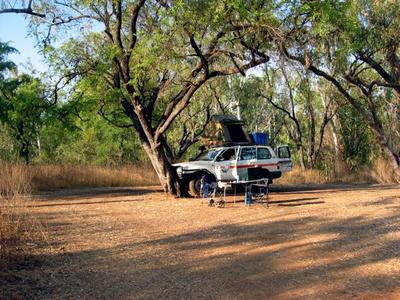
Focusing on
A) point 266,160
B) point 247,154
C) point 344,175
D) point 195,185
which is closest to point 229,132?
point 247,154

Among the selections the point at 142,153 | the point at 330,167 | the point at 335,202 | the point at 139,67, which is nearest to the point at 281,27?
the point at 139,67

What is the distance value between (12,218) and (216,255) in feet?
11.4

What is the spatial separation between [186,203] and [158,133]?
3.14 metres

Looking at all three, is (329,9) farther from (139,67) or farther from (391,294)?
(391,294)

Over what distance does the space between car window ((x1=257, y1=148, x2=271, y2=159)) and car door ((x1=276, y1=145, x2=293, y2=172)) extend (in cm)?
52

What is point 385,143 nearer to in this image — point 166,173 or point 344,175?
point 344,175

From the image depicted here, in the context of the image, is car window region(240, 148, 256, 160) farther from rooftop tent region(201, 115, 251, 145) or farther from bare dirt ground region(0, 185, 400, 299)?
bare dirt ground region(0, 185, 400, 299)

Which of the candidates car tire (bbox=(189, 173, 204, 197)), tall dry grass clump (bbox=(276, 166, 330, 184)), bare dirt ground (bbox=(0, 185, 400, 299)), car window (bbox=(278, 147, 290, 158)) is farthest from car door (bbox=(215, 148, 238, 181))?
tall dry grass clump (bbox=(276, 166, 330, 184))

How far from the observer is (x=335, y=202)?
15719 millimetres

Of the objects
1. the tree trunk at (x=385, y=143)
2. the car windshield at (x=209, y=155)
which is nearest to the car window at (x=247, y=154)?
the car windshield at (x=209, y=155)

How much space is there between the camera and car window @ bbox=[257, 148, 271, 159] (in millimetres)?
19655

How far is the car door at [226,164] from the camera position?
61.3 ft

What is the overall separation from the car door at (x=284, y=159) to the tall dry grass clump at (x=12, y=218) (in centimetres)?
1252

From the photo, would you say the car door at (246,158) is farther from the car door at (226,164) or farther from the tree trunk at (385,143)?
the tree trunk at (385,143)
